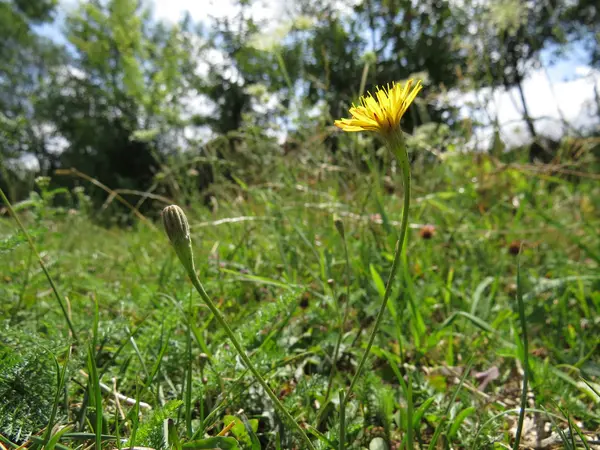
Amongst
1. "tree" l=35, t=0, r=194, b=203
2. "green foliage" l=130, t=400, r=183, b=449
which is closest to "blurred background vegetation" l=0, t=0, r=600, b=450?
"green foliage" l=130, t=400, r=183, b=449

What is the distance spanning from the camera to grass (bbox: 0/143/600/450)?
0.58 meters

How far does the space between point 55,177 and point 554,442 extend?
39.9 ft


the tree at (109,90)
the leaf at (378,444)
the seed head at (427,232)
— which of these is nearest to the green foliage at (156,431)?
the leaf at (378,444)

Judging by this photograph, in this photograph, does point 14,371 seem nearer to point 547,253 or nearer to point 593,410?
point 593,410

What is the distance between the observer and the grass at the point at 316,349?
1.90 feet

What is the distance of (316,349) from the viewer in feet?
2.75

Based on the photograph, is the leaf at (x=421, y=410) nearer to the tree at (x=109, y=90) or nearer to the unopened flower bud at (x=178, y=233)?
the unopened flower bud at (x=178, y=233)

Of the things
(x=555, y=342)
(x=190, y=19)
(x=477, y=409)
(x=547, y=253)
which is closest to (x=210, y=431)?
(x=477, y=409)

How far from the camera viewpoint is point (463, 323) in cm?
104

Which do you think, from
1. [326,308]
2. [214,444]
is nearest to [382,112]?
[214,444]

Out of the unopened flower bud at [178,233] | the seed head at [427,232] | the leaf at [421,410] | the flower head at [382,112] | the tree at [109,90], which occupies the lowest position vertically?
the leaf at [421,410]

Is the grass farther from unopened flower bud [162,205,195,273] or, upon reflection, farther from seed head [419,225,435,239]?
unopened flower bud [162,205,195,273]

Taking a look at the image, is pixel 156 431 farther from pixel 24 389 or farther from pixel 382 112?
pixel 382 112

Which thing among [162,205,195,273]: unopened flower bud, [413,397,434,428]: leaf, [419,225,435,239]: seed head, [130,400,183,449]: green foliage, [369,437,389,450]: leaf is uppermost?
[162,205,195,273]: unopened flower bud
